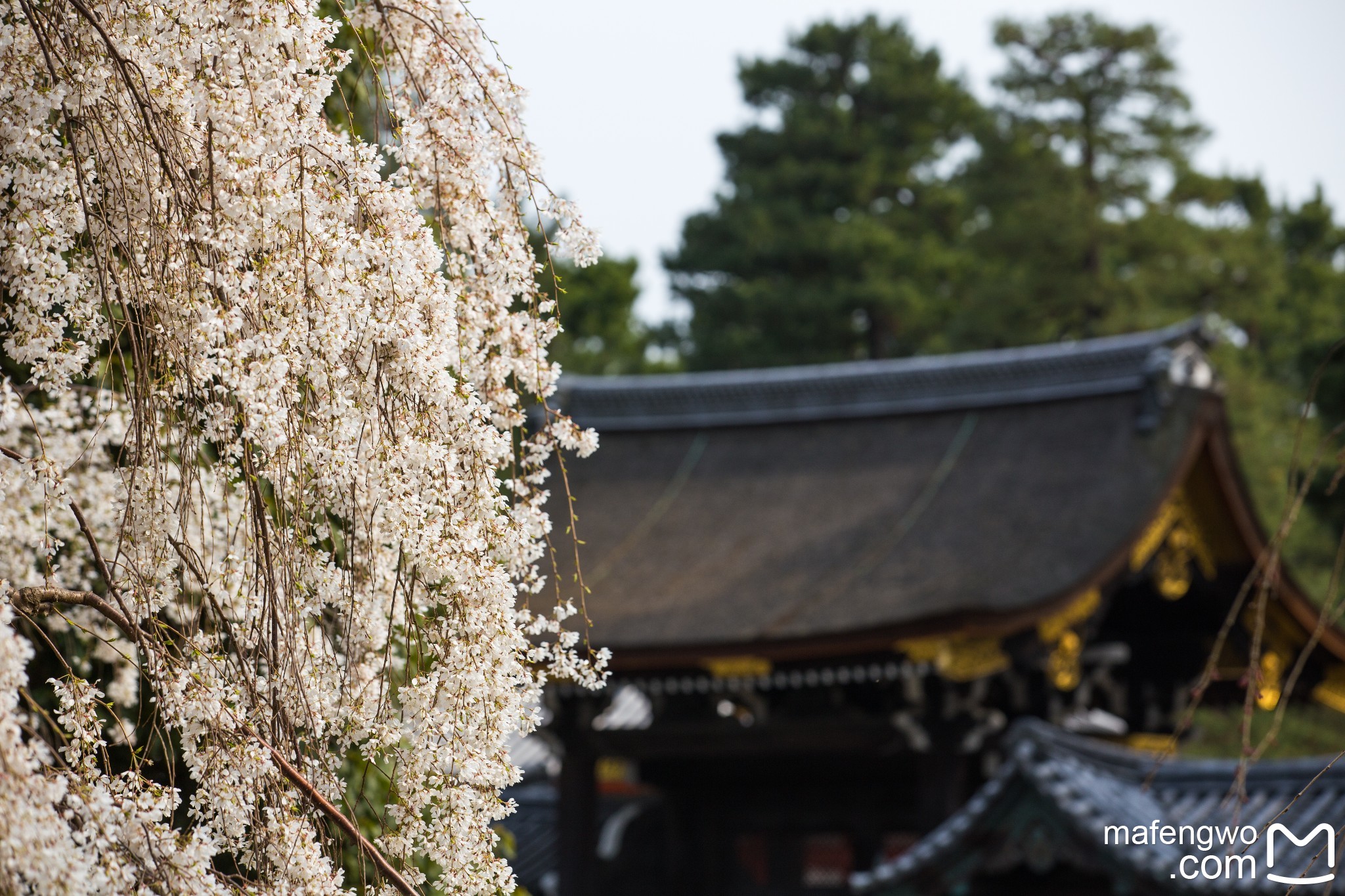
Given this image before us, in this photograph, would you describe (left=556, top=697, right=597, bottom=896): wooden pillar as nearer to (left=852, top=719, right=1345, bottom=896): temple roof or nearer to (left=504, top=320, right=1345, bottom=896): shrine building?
(left=504, top=320, right=1345, bottom=896): shrine building

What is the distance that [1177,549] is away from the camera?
859 cm

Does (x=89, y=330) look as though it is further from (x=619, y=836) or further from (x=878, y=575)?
(x=619, y=836)

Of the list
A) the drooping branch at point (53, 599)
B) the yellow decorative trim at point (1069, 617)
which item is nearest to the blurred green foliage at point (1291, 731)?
the yellow decorative trim at point (1069, 617)

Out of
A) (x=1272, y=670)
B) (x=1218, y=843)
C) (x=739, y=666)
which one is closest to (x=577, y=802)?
(x=739, y=666)

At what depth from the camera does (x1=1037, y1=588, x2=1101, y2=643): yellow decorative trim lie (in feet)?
24.2

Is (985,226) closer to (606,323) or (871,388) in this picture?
(606,323)

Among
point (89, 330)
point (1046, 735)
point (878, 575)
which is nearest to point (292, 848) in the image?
point (89, 330)

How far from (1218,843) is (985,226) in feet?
55.7

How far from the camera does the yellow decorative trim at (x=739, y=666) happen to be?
299 inches

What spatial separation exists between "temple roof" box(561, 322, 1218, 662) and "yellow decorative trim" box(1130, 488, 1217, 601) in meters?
0.21

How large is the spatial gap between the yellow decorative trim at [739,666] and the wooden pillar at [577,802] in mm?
995

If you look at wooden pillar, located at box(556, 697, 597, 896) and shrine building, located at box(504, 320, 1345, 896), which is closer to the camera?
shrine building, located at box(504, 320, 1345, 896)

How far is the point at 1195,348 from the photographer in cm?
959

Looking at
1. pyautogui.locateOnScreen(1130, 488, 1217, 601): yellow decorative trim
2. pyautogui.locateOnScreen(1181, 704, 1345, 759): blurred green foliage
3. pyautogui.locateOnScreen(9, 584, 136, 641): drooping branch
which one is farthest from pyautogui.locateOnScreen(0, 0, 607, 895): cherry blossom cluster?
pyautogui.locateOnScreen(1181, 704, 1345, 759): blurred green foliage
